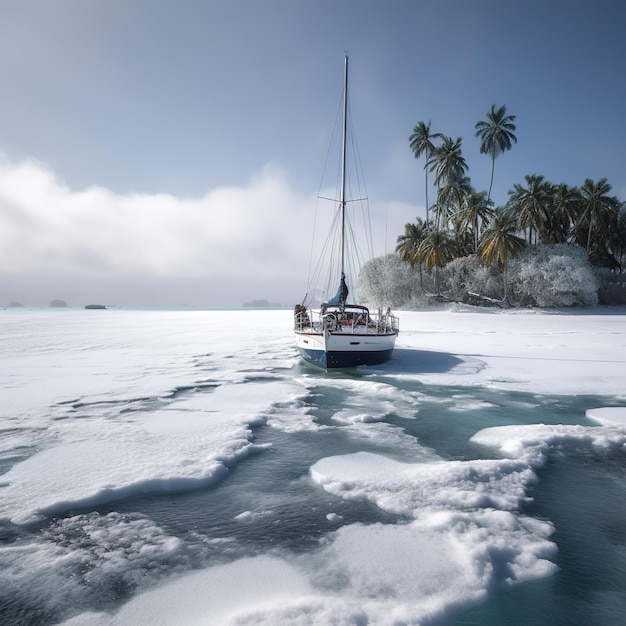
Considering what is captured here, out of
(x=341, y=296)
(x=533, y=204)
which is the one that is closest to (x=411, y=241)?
(x=533, y=204)

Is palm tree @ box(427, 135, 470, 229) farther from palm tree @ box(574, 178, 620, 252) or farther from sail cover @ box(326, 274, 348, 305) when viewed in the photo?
sail cover @ box(326, 274, 348, 305)

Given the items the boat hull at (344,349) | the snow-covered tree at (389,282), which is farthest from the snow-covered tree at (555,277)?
the boat hull at (344,349)

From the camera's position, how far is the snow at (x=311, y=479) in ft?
8.93

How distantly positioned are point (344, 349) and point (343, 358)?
12.9 inches

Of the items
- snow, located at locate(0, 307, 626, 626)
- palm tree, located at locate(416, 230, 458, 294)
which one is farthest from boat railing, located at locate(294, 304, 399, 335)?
palm tree, located at locate(416, 230, 458, 294)

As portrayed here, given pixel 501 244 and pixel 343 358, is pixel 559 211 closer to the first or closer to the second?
pixel 501 244

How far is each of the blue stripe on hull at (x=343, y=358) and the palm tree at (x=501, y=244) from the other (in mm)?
34539

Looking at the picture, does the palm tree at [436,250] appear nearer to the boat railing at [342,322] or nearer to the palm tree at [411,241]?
the palm tree at [411,241]

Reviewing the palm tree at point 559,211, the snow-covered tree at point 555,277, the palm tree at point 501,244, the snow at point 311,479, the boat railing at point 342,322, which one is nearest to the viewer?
the snow at point 311,479

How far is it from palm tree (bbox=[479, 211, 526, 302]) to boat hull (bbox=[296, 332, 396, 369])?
1358 inches

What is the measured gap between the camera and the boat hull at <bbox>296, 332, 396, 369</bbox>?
11961 millimetres

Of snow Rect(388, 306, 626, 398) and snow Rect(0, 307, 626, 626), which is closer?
snow Rect(0, 307, 626, 626)

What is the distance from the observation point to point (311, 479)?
470 centimetres

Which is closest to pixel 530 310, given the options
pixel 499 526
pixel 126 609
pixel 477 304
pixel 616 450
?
pixel 477 304
